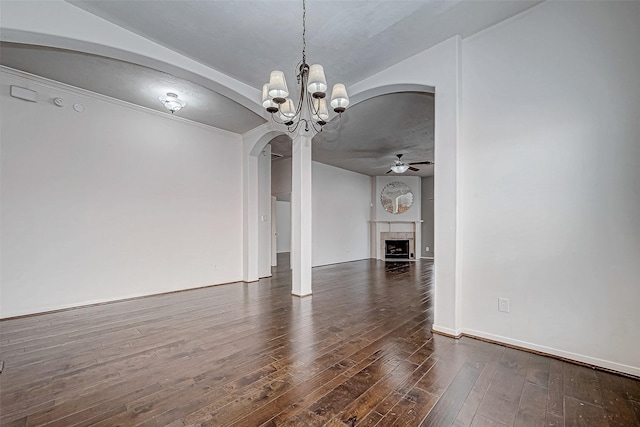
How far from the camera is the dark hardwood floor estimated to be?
1706 mm

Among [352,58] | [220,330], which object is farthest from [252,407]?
[352,58]

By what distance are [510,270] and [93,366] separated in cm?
387

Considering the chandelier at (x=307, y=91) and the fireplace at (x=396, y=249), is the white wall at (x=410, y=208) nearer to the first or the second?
the fireplace at (x=396, y=249)

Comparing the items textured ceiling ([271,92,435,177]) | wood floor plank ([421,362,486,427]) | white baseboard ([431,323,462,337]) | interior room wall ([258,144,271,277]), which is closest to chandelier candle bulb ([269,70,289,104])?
textured ceiling ([271,92,435,177])

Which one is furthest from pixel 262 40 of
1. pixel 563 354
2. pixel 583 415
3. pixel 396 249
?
pixel 396 249

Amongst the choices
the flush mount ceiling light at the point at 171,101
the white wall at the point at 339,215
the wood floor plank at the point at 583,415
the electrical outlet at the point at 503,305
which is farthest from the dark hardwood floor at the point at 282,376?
the white wall at the point at 339,215

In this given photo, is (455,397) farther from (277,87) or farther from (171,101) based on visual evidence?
(171,101)

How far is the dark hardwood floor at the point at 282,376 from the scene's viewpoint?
5.60 feet

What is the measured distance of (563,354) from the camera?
239cm

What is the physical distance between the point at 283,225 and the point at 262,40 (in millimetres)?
9338

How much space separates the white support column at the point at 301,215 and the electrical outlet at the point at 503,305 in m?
2.75

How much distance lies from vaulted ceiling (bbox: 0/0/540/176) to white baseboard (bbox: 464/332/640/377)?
310cm

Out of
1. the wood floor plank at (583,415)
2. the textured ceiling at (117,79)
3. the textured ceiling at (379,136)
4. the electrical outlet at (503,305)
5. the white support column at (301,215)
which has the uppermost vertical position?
the textured ceiling at (117,79)

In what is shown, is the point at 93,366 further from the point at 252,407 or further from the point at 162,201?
the point at 162,201
